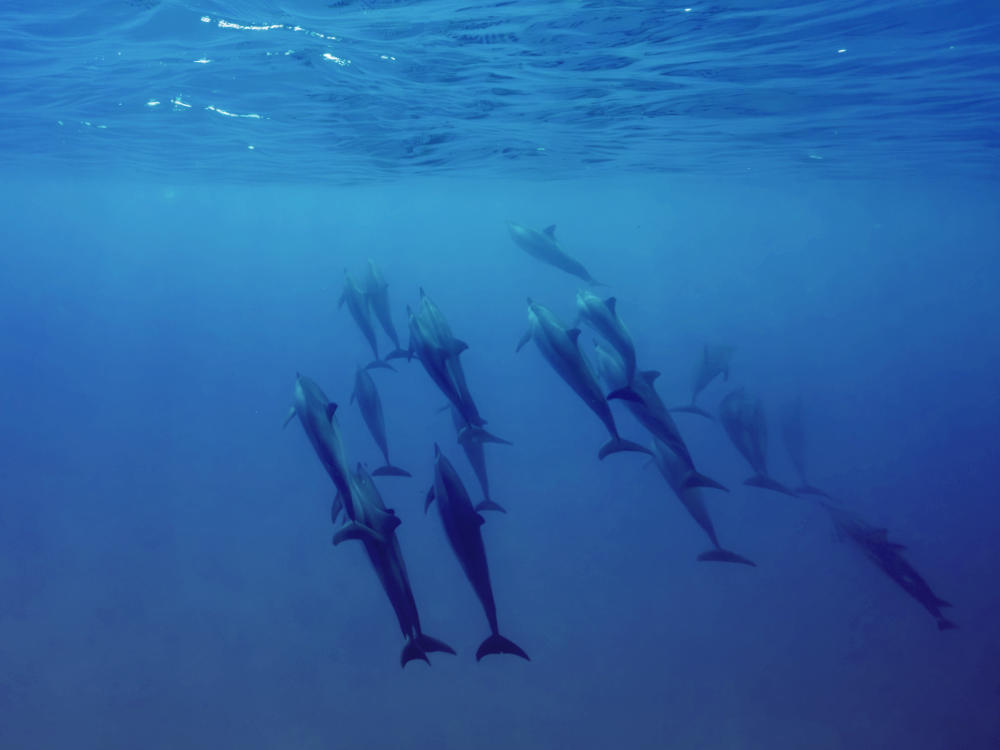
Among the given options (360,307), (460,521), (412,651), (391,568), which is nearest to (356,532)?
(391,568)

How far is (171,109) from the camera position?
16969 mm

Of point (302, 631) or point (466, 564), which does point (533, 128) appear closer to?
point (302, 631)

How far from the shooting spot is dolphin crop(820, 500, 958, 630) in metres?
7.61

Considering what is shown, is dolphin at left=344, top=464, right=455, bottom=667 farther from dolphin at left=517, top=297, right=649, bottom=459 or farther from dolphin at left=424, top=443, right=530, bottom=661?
dolphin at left=517, top=297, right=649, bottom=459

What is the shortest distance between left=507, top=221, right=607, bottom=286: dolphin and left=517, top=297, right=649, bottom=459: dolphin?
141 inches

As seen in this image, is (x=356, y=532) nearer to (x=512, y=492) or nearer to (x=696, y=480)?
(x=696, y=480)

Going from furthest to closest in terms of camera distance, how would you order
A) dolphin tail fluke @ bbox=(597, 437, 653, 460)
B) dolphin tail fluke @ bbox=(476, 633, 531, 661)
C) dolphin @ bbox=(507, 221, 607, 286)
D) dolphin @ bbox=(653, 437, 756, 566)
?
dolphin @ bbox=(507, 221, 607, 286)
dolphin @ bbox=(653, 437, 756, 566)
dolphin tail fluke @ bbox=(597, 437, 653, 460)
dolphin tail fluke @ bbox=(476, 633, 531, 661)

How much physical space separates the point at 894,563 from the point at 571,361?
513cm

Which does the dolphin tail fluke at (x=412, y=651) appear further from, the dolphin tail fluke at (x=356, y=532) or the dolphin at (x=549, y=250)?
the dolphin at (x=549, y=250)

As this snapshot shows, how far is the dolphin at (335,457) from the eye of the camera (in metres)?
5.12

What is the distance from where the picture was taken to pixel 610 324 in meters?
6.78

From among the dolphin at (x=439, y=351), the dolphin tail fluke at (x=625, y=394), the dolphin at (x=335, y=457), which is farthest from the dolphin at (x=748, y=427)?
the dolphin at (x=335, y=457)

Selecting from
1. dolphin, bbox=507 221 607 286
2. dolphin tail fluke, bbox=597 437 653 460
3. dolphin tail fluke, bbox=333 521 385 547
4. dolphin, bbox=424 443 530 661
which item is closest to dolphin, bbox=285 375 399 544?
dolphin tail fluke, bbox=333 521 385 547

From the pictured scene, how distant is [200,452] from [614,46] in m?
16.7
